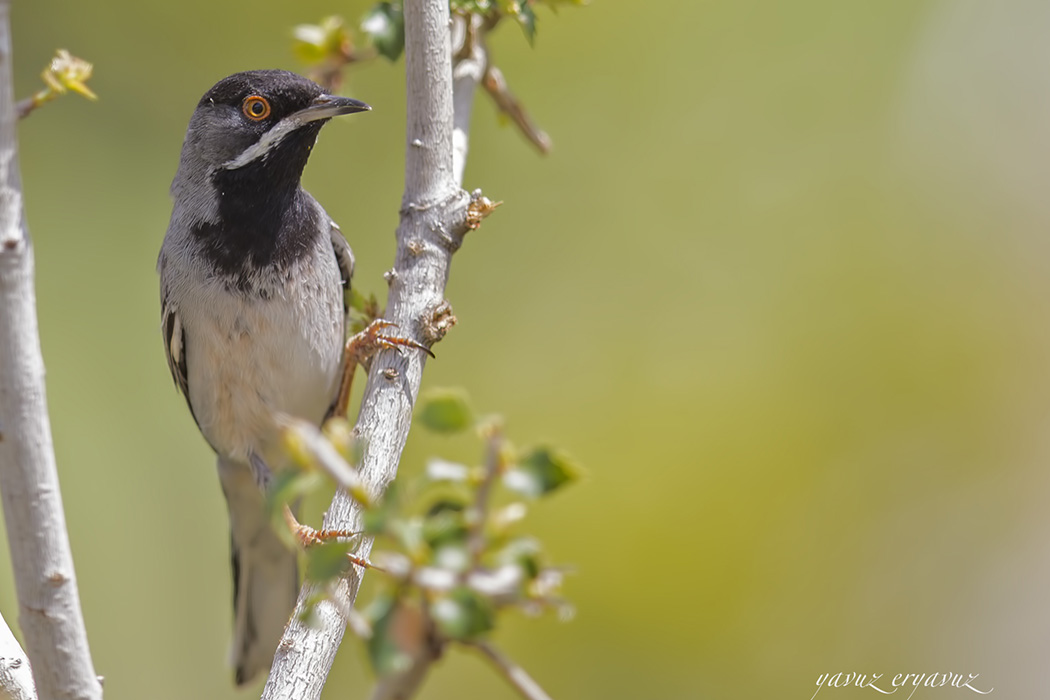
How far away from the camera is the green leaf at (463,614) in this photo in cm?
132

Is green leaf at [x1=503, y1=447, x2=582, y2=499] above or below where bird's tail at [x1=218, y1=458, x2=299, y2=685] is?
below

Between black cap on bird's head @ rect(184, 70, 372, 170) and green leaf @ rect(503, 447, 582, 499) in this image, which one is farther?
black cap on bird's head @ rect(184, 70, 372, 170)

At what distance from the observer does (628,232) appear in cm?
721

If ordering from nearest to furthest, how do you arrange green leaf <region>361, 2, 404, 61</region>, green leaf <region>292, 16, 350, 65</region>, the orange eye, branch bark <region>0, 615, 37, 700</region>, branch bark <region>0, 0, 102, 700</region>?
branch bark <region>0, 0, 102, 700</region> → branch bark <region>0, 615, 37, 700</region> → green leaf <region>361, 2, 404, 61</region> → the orange eye → green leaf <region>292, 16, 350, 65</region>

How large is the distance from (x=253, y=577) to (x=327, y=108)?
9.10 feet

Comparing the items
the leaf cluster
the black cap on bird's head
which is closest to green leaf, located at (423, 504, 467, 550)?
the leaf cluster

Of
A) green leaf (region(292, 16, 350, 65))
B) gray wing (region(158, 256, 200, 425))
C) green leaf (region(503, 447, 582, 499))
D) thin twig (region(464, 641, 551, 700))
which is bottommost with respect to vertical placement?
thin twig (region(464, 641, 551, 700))

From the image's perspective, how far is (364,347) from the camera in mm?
4246

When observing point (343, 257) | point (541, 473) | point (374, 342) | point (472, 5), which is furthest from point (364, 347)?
point (541, 473)

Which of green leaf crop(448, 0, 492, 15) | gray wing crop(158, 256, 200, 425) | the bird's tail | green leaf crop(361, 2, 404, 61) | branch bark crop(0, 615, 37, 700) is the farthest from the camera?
the bird's tail

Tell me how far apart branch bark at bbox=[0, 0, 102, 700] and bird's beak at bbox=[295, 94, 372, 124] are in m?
2.17

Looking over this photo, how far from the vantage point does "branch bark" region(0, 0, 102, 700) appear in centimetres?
185

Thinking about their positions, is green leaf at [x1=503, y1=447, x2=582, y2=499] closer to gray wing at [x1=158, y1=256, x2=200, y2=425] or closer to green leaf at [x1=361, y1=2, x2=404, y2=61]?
green leaf at [x1=361, y1=2, x2=404, y2=61]

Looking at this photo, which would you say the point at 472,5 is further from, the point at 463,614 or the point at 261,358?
the point at 463,614
